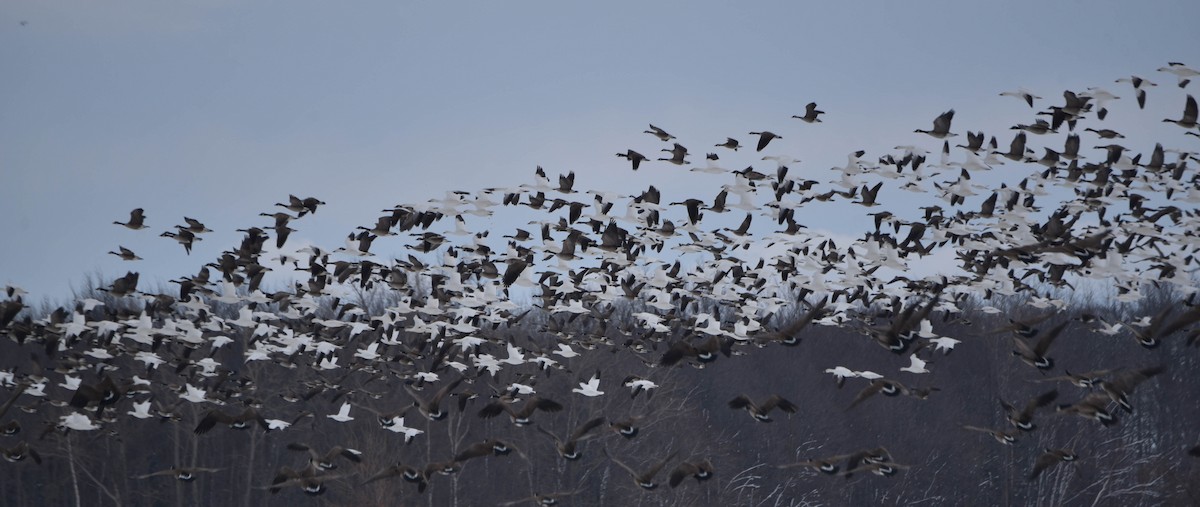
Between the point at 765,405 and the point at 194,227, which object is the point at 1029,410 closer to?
the point at 765,405

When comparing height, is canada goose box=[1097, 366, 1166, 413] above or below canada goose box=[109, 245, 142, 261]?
below

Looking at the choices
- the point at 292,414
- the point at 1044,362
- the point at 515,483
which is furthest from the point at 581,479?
the point at 1044,362

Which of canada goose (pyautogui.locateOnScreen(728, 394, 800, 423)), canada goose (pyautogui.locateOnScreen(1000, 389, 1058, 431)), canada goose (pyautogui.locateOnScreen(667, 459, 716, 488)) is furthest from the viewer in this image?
canada goose (pyautogui.locateOnScreen(667, 459, 716, 488))

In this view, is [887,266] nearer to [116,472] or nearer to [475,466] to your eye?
[475,466]

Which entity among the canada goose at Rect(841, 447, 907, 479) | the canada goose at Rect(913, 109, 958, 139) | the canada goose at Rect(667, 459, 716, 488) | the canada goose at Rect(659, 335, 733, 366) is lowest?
the canada goose at Rect(841, 447, 907, 479)

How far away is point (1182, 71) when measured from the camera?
21.0 m

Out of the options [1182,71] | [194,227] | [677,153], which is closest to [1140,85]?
[1182,71]

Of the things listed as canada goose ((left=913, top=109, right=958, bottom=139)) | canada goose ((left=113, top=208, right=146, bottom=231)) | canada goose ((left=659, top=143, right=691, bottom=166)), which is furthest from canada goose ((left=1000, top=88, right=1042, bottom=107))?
canada goose ((left=113, top=208, right=146, bottom=231))

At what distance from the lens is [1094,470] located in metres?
44.3

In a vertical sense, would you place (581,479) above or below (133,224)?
below

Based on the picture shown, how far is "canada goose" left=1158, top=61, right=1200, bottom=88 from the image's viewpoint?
20.8 meters

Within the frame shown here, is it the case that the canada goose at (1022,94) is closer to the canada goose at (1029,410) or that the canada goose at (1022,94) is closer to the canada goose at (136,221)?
the canada goose at (1029,410)

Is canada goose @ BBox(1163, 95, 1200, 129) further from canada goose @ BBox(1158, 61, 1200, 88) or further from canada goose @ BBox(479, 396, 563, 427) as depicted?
canada goose @ BBox(479, 396, 563, 427)

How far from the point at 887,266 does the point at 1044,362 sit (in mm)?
8243
